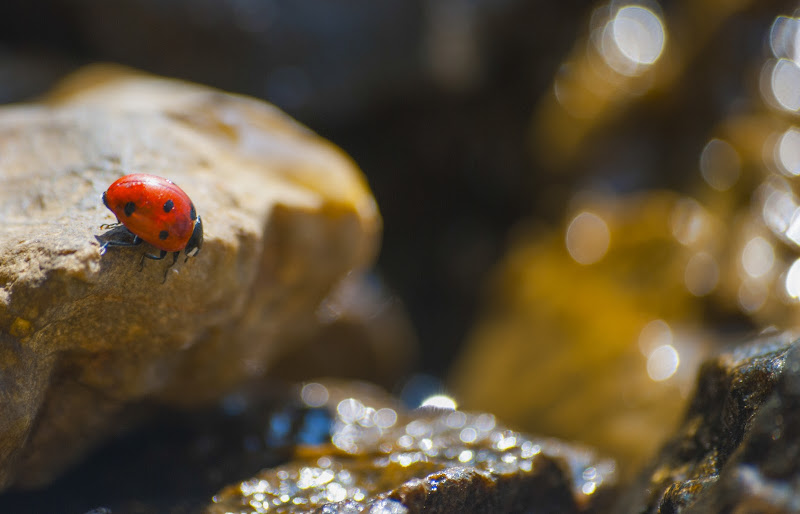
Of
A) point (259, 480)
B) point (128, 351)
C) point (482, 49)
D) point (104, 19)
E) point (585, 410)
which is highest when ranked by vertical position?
point (482, 49)

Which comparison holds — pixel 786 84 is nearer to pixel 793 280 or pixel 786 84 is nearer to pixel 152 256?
pixel 793 280

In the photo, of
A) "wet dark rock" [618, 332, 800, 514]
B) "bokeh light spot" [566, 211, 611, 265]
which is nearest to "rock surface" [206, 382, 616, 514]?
"wet dark rock" [618, 332, 800, 514]

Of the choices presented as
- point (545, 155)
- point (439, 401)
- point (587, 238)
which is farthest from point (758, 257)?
point (545, 155)

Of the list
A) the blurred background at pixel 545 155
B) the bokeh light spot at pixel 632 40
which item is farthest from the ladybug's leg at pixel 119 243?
the bokeh light spot at pixel 632 40

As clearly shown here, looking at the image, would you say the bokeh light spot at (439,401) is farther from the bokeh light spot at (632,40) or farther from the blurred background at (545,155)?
the bokeh light spot at (632,40)

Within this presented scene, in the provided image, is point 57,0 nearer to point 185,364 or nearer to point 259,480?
point 185,364

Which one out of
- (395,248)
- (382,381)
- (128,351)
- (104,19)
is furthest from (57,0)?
(128,351)
